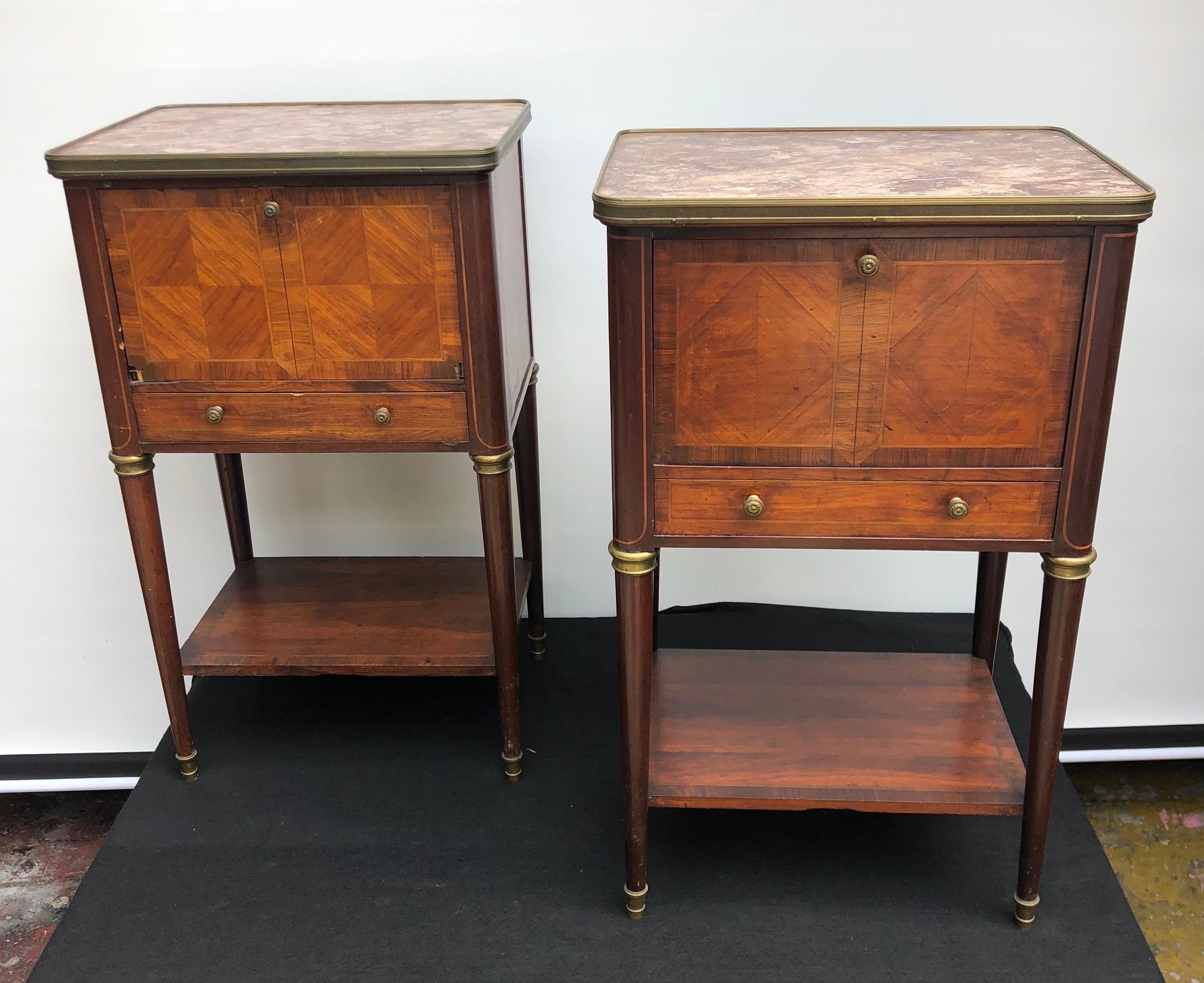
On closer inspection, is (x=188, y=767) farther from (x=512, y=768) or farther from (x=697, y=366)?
(x=697, y=366)

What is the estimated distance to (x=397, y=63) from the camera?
80.9 inches

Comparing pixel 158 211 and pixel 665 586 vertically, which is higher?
pixel 158 211

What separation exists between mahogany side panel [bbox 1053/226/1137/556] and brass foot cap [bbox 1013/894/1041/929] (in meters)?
0.52

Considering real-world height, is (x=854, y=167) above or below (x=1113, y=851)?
above

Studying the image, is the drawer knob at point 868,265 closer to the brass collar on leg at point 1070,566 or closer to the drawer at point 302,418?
the brass collar on leg at point 1070,566

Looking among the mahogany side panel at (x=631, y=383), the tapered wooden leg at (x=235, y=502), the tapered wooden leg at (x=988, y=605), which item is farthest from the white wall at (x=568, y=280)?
the mahogany side panel at (x=631, y=383)

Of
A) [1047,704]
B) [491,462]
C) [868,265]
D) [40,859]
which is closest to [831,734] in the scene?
[1047,704]

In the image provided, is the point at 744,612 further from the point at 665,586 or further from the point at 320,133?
the point at 320,133

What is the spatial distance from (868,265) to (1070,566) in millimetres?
480

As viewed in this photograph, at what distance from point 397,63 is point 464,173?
0.66 metres

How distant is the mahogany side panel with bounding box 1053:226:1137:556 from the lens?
1.29m

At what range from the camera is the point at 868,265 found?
1306 mm

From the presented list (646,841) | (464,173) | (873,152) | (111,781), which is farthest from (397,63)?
(111,781)

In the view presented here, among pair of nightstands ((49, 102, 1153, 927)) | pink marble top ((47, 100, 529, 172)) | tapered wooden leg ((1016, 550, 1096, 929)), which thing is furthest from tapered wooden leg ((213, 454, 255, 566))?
tapered wooden leg ((1016, 550, 1096, 929))
